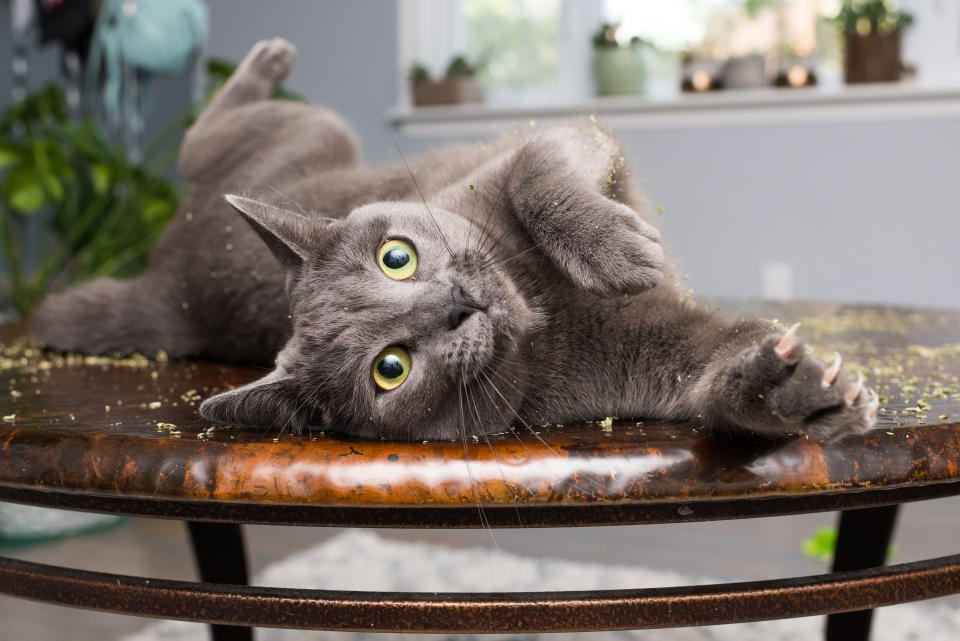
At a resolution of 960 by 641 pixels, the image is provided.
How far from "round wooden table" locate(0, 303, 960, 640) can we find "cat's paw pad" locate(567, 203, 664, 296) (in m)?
0.12

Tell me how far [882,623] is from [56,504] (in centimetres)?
149

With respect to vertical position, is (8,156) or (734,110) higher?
(734,110)

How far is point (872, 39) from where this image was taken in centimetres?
262

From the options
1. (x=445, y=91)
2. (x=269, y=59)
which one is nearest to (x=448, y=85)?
(x=445, y=91)

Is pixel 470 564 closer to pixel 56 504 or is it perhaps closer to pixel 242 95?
pixel 242 95

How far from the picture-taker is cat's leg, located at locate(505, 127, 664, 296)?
26.2 inches

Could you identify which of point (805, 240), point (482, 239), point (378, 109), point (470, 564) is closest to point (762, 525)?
point (470, 564)

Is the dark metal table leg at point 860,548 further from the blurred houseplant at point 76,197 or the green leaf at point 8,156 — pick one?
the green leaf at point 8,156

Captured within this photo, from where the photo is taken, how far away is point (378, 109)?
10.7 ft

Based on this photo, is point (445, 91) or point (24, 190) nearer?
point (24, 190)

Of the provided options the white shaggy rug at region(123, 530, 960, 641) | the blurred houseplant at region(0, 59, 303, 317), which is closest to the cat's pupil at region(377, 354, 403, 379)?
the white shaggy rug at region(123, 530, 960, 641)

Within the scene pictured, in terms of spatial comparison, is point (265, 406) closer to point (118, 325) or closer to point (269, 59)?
point (118, 325)

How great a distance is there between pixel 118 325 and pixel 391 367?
647 millimetres

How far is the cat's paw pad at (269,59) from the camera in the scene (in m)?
1.35
